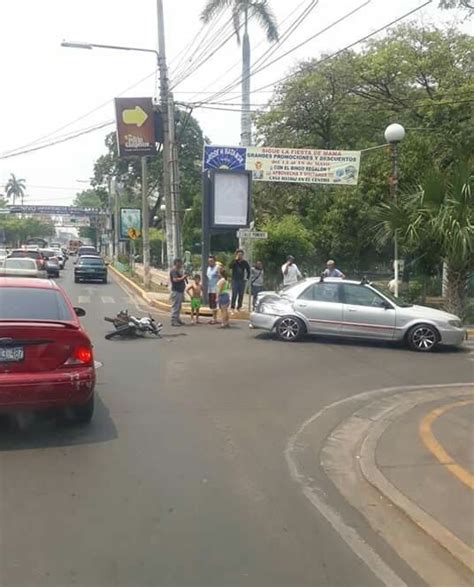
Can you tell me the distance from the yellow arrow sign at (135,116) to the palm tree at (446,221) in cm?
1144


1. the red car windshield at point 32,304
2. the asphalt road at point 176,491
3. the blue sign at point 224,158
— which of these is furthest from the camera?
the blue sign at point 224,158

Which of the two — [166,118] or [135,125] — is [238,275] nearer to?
[166,118]

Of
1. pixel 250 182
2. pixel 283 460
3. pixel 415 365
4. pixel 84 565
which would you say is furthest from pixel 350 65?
pixel 84 565

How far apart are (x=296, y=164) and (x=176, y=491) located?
1787cm

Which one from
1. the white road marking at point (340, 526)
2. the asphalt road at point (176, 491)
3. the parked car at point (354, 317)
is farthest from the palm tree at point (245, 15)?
the white road marking at point (340, 526)

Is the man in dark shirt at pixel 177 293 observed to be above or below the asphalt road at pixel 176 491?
above

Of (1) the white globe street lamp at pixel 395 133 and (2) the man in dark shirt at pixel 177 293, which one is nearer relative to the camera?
(2) the man in dark shirt at pixel 177 293

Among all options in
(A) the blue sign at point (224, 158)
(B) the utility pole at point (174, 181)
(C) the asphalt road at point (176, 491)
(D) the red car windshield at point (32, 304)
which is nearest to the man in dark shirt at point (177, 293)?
(A) the blue sign at point (224, 158)

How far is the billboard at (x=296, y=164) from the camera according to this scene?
69.6 ft

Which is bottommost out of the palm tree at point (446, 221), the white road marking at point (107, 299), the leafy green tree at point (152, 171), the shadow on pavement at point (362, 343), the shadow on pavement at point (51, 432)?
the white road marking at point (107, 299)

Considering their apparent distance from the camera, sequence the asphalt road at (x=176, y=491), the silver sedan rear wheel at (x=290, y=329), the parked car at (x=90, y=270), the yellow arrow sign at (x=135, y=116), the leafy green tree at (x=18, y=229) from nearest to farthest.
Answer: the asphalt road at (x=176, y=491) < the silver sedan rear wheel at (x=290, y=329) < the yellow arrow sign at (x=135, y=116) < the parked car at (x=90, y=270) < the leafy green tree at (x=18, y=229)

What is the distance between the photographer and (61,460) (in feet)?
19.3

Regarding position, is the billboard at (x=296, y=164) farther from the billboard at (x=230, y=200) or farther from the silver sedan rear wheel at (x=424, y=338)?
the silver sedan rear wheel at (x=424, y=338)

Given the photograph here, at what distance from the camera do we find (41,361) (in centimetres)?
641
